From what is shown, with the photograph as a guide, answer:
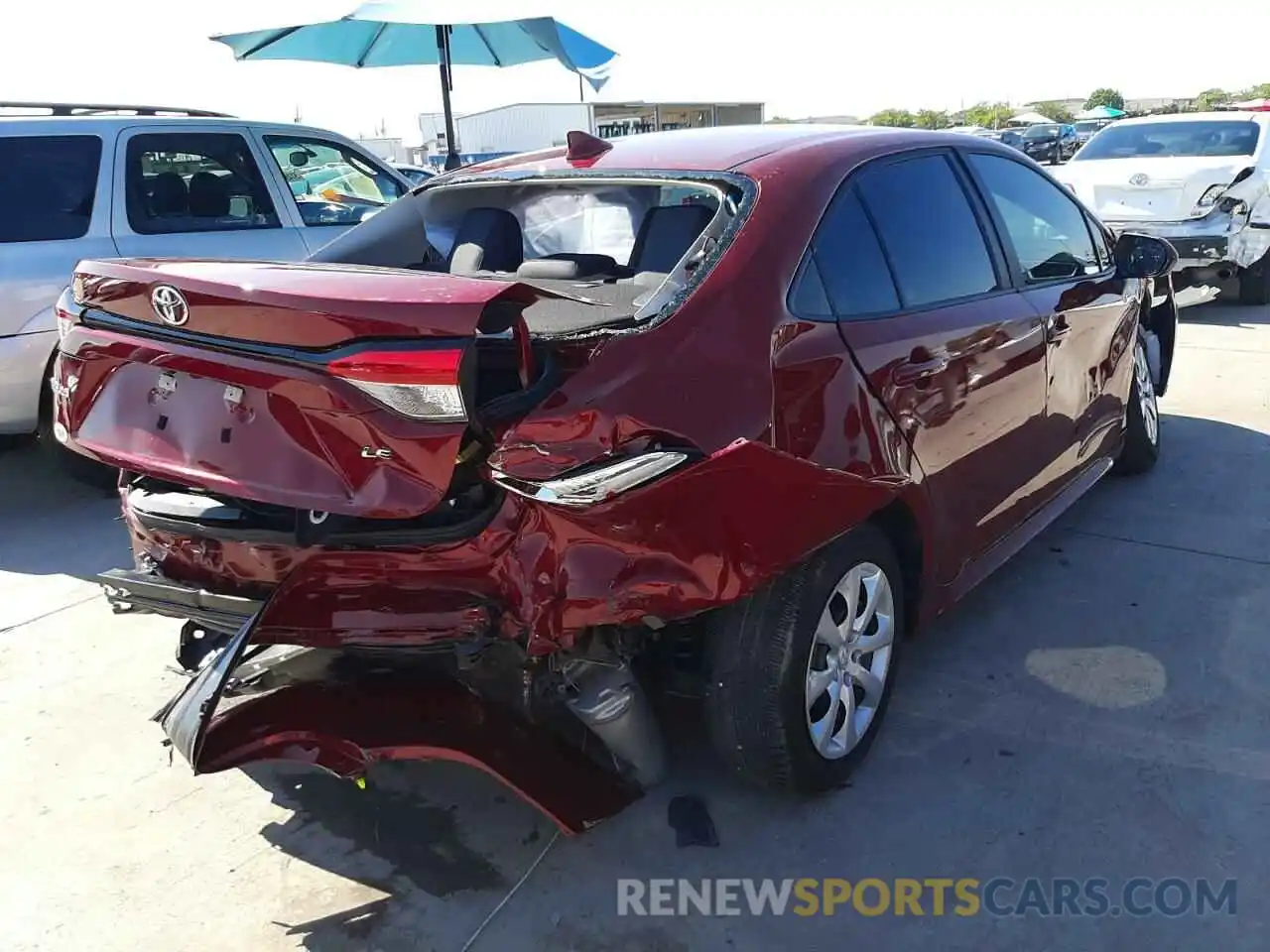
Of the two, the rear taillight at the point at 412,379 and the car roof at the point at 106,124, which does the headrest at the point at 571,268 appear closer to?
the rear taillight at the point at 412,379

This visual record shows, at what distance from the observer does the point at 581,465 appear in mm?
2170

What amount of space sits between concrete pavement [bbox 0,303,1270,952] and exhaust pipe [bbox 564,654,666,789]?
0.28 m

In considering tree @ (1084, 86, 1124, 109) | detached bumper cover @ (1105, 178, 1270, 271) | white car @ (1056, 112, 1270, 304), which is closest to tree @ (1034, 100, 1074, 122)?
tree @ (1084, 86, 1124, 109)

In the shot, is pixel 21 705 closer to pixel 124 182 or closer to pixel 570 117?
pixel 124 182

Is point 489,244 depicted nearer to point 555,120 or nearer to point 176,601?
point 176,601

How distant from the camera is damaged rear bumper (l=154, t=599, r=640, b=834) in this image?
2387 millimetres

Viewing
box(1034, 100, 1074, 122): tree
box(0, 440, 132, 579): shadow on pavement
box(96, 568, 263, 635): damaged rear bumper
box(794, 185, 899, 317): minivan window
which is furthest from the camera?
box(1034, 100, 1074, 122): tree

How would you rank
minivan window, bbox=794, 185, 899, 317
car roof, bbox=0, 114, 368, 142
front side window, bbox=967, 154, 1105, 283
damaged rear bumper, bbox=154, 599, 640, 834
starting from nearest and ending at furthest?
damaged rear bumper, bbox=154, 599, 640, 834
minivan window, bbox=794, 185, 899, 317
front side window, bbox=967, 154, 1105, 283
car roof, bbox=0, 114, 368, 142

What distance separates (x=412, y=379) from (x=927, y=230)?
Result: 70.5 inches

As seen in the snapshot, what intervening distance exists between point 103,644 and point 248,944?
188 centimetres

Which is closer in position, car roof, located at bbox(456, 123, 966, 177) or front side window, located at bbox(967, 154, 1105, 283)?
car roof, located at bbox(456, 123, 966, 177)

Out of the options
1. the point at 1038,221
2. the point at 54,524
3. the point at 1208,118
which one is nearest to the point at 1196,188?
the point at 1208,118

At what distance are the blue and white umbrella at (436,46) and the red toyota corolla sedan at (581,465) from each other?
7539mm

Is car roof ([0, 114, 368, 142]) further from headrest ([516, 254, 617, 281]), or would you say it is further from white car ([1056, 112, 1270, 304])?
white car ([1056, 112, 1270, 304])
